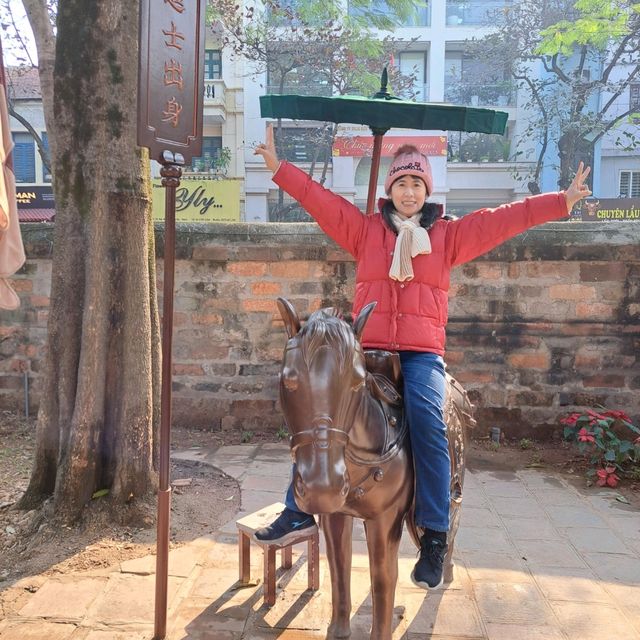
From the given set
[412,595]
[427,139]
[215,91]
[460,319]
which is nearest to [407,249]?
[412,595]

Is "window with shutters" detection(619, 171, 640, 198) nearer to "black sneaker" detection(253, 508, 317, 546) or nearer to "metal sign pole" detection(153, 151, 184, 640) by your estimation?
"black sneaker" detection(253, 508, 317, 546)

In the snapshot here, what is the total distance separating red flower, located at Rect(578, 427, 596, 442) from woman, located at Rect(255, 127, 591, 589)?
3.04m

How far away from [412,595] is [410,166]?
2.21 meters

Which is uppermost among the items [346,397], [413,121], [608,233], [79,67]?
[79,67]

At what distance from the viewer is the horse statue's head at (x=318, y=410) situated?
1.82 m

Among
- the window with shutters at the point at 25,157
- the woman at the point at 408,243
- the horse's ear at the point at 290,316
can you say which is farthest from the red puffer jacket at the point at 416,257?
the window with shutters at the point at 25,157

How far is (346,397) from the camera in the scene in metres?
1.93

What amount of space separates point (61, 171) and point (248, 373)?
9.66ft

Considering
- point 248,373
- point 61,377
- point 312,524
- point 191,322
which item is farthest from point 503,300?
point 61,377

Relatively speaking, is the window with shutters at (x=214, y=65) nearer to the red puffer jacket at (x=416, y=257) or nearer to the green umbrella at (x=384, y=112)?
the green umbrella at (x=384, y=112)

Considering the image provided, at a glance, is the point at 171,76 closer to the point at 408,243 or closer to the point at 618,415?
the point at 408,243

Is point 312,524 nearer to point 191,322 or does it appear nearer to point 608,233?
point 191,322

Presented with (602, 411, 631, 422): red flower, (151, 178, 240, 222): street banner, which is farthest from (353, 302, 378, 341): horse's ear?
(151, 178, 240, 222): street banner

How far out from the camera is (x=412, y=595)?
302cm
